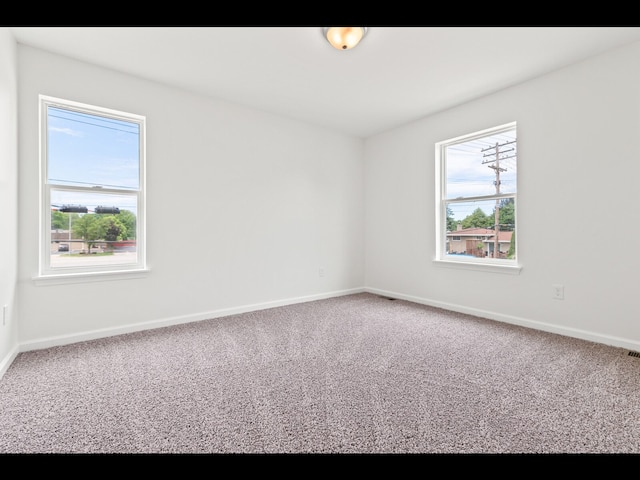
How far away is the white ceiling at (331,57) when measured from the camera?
7.49 ft

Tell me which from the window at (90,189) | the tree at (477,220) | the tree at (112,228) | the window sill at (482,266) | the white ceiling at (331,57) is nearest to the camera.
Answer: the white ceiling at (331,57)

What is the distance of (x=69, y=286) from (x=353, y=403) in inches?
97.2

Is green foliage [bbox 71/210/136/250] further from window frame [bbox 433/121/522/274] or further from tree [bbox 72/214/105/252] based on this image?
window frame [bbox 433/121/522/274]

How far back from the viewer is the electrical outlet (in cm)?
278

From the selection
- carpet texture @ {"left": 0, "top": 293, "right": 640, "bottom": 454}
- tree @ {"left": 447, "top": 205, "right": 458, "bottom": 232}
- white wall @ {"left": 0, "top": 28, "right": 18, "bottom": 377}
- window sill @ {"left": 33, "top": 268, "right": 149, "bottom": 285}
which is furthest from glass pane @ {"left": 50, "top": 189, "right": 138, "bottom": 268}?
tree @ {"left": 447, "top": 205, "right": 458, "bottom": 232}

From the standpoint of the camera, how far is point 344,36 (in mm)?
2211

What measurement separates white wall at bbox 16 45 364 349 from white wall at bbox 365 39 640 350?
147 centimetres

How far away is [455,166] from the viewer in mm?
3746

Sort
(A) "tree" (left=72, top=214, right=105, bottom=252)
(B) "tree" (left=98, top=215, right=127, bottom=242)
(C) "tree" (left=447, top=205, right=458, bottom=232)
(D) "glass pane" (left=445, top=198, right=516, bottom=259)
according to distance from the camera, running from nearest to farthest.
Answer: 1. (A) "tree" (left=72, top=214, right=105, bottom=252)
2. (B) "tree" (left=98, top=215, right=127, bottom=242)
3. (D) "glass pane" (left=445, top=198, right=516, bottom=259)
4. (C) "tree" (left=447, top=205, right=458, bottom=232)

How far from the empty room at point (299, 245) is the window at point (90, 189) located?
0.06 ft

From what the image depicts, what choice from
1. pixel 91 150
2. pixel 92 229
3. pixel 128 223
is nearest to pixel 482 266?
pixel 128 223

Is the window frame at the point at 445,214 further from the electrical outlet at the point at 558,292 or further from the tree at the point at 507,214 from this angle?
the electrical outlet at the point at 558,292

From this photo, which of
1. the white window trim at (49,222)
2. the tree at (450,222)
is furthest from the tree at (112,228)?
the tree at (450,222)

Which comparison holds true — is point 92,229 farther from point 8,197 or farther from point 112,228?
point 8,197
